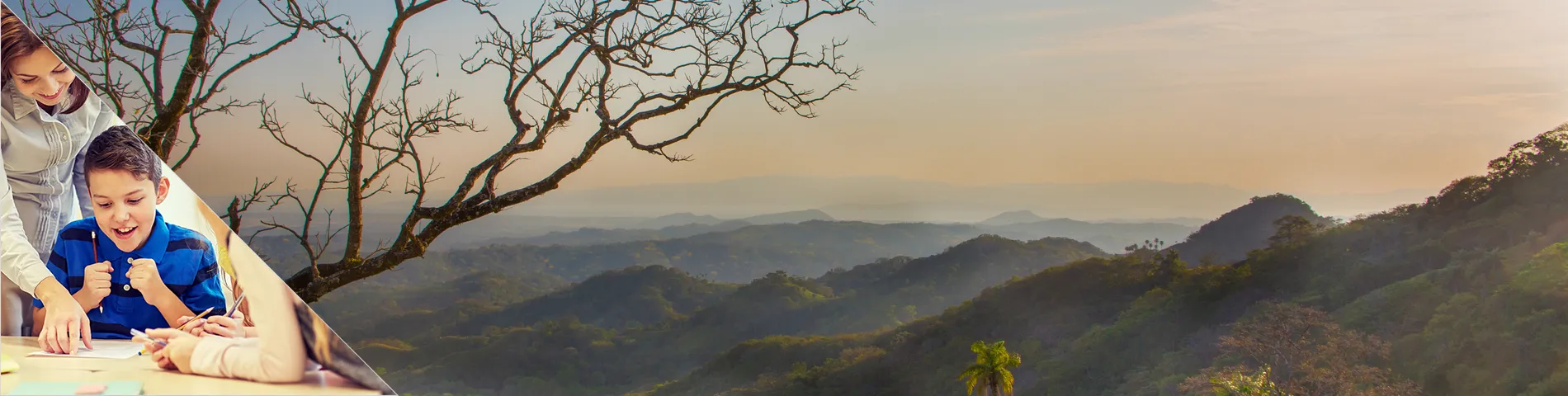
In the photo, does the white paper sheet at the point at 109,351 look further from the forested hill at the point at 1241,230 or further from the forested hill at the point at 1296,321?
the forested hill at the point at 1241,230

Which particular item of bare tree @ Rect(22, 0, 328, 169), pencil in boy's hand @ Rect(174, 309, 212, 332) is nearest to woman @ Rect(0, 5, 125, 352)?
pencil in boy's hand @ Rect(174, 309, 212, 332)

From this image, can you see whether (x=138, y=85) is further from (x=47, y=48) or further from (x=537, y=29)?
(x=47, y=48)

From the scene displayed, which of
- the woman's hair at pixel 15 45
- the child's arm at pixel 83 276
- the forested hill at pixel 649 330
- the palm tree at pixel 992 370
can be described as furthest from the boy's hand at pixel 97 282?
the forested hill at pixel 649 330

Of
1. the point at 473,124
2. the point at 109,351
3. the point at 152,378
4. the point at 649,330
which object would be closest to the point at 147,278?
the point at 109,351

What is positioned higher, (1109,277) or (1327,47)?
(1327,47)

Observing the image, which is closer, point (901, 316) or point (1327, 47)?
point (1327, 47)

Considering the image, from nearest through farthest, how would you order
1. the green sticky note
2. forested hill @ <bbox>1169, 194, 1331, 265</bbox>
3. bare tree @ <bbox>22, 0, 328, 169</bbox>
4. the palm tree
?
1. the green sticky note
2. bare tree @ <bbox>22, 0, 328, 169</bbox>
3. the palm tree
4. forested hill @ <bbox>1169, 194, 1331, 265</bbox>

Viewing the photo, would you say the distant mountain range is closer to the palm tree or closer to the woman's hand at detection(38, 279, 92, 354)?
the palm tree

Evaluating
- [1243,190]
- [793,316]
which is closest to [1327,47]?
[1243,190]
